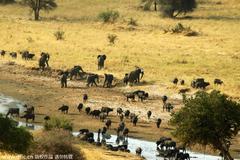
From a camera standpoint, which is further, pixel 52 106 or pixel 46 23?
pixel 46 23

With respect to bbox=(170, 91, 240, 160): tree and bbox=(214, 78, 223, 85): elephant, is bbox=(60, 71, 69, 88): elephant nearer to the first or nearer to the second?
bbox=(214, 78, 223, 85): elephant

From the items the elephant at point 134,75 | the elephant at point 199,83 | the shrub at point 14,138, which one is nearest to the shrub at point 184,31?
the elephant at point 134,75

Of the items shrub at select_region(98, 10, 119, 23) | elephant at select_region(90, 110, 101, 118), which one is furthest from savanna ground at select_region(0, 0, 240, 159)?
shrub at select_region(98, 10, 119, 23)

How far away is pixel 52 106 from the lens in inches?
1526

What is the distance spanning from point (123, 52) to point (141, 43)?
5.47 metres

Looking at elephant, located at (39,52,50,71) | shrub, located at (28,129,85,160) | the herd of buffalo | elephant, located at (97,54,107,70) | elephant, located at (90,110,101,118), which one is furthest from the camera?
elephant, located at (97,54,107,70)

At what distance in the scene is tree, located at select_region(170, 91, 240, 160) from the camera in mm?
25875

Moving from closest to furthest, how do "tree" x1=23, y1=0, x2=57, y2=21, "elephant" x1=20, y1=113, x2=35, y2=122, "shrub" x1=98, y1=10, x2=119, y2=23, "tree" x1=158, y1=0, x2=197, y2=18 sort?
"elephant" x1=20, y1=113, x2=35, y2=122
"shrub" x1=98, y1=10, x2=119, y2=23
"tree" x1=23, y1=0, x2=57, y2=21
"tree" x1=158, y1=0, x2=197, y2=18

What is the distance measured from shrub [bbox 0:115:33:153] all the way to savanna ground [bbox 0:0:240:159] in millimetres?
10120

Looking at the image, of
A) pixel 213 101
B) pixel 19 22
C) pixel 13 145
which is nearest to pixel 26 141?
pixel 13 145

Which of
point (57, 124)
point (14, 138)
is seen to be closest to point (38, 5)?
point (57, 124)

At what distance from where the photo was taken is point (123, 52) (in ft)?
185

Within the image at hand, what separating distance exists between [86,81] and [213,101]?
20649 millimetres

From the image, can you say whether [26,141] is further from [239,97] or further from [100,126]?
[239,97]
